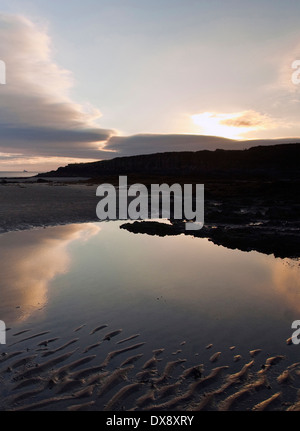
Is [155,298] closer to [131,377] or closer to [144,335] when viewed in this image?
[144,335]

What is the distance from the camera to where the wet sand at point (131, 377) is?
15.5ft

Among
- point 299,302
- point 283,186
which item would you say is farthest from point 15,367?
point 283,186

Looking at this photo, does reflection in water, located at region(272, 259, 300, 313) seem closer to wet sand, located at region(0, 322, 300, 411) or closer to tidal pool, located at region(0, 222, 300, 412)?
tidal pool, located at region(0, 222, 300, 412)

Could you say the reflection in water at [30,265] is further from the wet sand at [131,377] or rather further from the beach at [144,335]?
the wet sand at [131,377]

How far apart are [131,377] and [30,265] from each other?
745 centimetres

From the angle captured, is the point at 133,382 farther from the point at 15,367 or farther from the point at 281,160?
the point at 281,160

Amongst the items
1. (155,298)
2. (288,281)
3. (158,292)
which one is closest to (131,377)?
(155,298)

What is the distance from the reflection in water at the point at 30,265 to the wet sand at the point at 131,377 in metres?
1.65

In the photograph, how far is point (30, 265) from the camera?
1158 cm

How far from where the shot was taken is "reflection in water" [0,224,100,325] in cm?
817

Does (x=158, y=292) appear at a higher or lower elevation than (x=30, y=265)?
lower

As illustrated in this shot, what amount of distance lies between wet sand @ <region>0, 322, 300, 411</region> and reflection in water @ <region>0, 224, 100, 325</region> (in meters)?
1.65

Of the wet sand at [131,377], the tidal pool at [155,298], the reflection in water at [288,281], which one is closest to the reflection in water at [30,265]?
the tidal pool at [155,298]

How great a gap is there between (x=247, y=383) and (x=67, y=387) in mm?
2835
